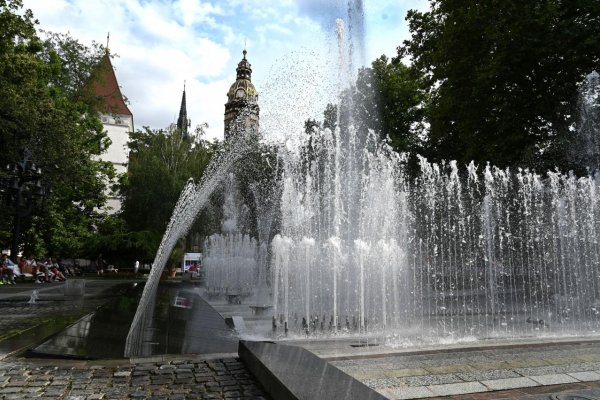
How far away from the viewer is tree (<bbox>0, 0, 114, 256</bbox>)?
20688 mm

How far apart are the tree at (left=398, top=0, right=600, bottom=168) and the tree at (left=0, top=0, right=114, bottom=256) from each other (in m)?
17.4

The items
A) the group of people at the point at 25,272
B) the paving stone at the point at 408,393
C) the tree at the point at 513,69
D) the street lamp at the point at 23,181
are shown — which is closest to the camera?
the paving stone at the point at 408,393

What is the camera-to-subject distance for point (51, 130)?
23.2 m

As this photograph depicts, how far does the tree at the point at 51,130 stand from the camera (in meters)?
20.7

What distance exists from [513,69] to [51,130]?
21.3 m

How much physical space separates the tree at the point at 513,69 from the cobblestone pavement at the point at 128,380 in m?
13.3

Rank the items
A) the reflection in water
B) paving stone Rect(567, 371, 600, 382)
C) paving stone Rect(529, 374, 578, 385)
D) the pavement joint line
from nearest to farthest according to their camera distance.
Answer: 1. paving stone Rect(529, 374, 578, 385)
2. paving stone Rect(567, 371, 600, 382)
3. the pavement joint line
4. the reflection in water

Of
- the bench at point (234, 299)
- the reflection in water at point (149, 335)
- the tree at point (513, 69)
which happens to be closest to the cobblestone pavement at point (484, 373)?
the reflection in water at point (149, 335)

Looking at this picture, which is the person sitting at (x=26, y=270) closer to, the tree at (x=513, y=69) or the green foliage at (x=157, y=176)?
the green foliage at (x=157, y=176)

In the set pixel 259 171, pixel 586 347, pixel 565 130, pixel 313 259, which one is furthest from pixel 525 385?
pixel 259 171

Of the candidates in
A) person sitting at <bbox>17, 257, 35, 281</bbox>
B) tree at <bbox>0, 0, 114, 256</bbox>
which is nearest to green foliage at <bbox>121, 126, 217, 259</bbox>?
tree at <bbox>0, 0, 114, 256</bbox>

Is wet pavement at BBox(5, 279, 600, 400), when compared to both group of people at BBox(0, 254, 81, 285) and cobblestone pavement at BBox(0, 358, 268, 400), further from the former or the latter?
group of people at BBox(0, 254, 81, 285)

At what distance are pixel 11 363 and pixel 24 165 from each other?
1296cm

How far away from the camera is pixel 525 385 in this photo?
14.7 feet
